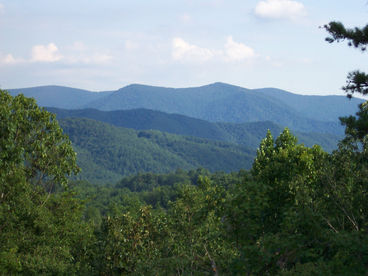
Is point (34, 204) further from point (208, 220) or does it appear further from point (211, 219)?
point (208, 220)

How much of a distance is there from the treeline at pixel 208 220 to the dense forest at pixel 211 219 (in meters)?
0.04

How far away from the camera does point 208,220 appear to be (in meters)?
17.4

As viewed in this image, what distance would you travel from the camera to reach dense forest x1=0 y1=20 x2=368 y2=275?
1012 cm

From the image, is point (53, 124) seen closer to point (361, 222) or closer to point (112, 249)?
point (112, 249)

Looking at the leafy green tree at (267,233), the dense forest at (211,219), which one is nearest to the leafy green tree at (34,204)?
the dense forest at (211,219)

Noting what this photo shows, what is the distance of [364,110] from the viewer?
1773 centimetres

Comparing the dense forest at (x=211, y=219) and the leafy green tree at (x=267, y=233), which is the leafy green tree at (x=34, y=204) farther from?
the leafy green tree at (x=267, y=233)

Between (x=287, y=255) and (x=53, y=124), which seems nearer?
(x=287, y=255)

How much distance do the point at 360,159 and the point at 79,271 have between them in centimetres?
1643

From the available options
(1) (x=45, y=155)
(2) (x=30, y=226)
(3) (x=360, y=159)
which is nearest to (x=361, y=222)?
(3) (x=360, y=159)

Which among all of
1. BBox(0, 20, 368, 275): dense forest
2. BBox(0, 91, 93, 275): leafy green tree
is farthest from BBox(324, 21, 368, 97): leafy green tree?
BBox(0, 91, 93, 275): leafy green tree

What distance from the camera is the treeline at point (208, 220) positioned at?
10.1m

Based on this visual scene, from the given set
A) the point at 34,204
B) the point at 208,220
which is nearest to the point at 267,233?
the point at 208,220

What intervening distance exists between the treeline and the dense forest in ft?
0.13
